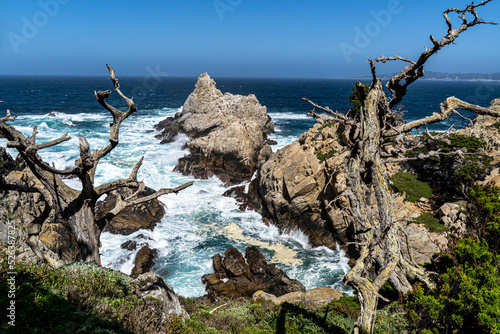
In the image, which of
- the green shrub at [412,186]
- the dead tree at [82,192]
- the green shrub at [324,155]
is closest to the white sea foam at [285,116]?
the green shrub at [324,155]

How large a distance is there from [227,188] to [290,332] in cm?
2350

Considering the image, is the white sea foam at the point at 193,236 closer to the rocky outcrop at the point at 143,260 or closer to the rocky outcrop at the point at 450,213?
the rocky outcrop at the point at 143,260

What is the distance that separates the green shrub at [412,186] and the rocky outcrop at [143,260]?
1670 cm

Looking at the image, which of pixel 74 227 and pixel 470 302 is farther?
pixel 74 227

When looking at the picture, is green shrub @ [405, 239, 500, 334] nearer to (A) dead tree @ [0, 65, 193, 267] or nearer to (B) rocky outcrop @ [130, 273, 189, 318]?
(B) rocky outcrop @ [130, 273, 189, 318]

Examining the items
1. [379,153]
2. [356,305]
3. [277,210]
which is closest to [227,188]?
[277,210]

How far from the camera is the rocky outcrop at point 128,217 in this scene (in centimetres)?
2220

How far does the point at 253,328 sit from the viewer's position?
27.6 feet

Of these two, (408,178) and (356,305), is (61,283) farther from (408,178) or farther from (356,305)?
(408,178)

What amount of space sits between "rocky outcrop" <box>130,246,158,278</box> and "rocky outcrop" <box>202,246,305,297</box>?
13.1ft

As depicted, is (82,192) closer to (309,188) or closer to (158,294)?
(158,294)

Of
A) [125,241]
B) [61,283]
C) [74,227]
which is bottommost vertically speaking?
[125,241]

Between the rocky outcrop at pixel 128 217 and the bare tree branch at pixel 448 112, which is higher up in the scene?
the bare tree branch at pixel 448 112

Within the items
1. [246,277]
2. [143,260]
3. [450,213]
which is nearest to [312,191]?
[246,277]
